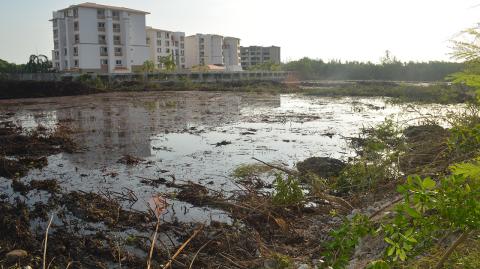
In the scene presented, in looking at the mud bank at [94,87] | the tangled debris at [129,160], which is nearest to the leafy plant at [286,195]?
the tangled debris at [129,160]

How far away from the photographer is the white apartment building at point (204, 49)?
78.8 meters

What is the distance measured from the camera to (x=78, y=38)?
53094mm

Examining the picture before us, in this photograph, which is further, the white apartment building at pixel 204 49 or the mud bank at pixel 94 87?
the white apartment building at pixel 204 49

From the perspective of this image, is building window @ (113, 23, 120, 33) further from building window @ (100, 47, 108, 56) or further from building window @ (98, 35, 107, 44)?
building window @ (100, 47, 108, 56)

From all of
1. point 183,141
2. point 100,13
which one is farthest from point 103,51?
point 183,141

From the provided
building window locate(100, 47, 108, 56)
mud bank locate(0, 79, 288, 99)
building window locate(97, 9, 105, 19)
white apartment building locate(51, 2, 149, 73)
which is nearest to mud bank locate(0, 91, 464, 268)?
mud bank locate(0, 79, 288, 99)

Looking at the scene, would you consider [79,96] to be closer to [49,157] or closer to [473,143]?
[49,157]

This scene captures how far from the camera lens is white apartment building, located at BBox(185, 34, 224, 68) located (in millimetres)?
78750

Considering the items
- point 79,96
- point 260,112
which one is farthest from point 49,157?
point 79,96

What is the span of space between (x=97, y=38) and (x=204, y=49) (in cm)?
2782

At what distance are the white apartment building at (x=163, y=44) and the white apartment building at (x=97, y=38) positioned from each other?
24.6ft

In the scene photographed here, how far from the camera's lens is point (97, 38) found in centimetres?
5444

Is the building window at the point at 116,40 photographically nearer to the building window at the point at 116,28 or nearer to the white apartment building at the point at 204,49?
the building window at the point at 116,28

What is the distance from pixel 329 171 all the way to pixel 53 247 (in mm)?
4817
